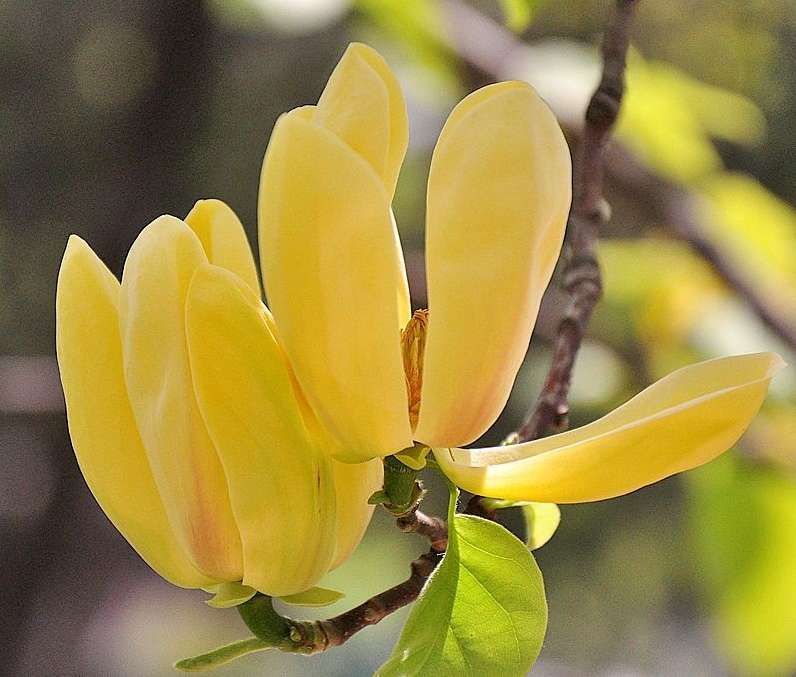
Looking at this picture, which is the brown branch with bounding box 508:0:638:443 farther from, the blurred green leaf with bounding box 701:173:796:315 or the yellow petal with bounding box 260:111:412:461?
the blurred green leaf with bounding box 701:173:796:315

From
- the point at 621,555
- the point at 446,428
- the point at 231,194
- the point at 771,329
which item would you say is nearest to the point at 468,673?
the point at 446,428

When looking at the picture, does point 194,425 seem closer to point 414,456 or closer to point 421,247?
point 414,456

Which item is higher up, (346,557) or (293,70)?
(346,557)

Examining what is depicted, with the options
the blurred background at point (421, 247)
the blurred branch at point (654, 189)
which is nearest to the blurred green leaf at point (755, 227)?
the blurred background at point (421, 247)

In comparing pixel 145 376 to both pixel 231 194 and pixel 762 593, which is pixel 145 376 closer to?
pixel 762 593

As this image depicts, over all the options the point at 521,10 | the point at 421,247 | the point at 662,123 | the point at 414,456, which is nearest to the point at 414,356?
the point at 414,456

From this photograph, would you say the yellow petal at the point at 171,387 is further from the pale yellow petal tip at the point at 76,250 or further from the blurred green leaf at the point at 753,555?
the blurred green leaf at the point at 753,555
